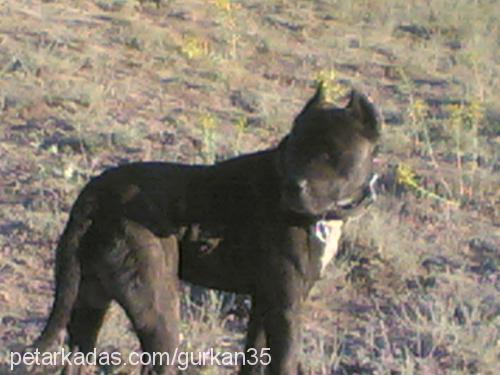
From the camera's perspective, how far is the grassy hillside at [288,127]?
562cm

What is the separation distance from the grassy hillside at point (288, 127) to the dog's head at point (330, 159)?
149 centimetres

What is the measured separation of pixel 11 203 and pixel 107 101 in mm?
2264

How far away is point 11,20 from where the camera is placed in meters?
10.6

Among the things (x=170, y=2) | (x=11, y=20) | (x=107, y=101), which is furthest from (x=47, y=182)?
(x=170, y=2)

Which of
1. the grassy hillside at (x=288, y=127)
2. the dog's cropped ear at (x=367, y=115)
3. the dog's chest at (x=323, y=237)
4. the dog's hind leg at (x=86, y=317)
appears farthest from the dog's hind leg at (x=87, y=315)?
the dog's cropped ear at (x=367, y=115)

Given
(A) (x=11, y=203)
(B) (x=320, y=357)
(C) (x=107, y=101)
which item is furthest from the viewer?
(C) (x=107, y=101)

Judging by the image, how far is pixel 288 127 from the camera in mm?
8844

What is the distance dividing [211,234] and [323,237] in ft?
1.53

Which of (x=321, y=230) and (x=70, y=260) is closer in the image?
(x=321, y=230)

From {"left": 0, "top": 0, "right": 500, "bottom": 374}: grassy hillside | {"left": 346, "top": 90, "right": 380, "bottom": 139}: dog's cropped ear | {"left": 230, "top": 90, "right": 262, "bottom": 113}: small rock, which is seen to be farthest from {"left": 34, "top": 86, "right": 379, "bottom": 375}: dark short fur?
{"left": 230, "top": 90, "right": 262, "bottom": 113}: small rock

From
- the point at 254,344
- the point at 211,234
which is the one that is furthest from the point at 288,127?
the point at 211,234

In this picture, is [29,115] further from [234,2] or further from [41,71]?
[234,2]

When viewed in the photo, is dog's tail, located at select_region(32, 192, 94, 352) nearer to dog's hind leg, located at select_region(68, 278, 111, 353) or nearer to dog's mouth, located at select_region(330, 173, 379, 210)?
dog's hind leg, located at select_region(68, 278, 111, 353)

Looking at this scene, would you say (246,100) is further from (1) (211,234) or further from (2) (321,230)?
(2) (321,230)
